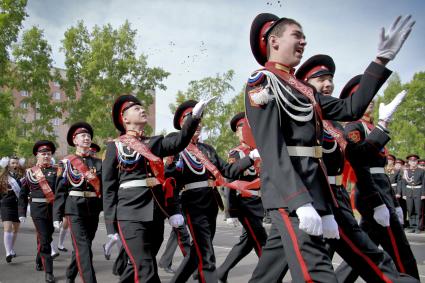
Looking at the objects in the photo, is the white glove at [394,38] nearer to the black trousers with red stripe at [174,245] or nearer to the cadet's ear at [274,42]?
the cadet's ear at [274,42]

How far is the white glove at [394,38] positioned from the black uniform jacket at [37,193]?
23.0ft

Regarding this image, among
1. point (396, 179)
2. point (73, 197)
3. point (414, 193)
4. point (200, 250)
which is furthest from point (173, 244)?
point (396, 179)

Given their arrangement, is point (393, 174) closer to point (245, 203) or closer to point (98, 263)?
point (245, 203)

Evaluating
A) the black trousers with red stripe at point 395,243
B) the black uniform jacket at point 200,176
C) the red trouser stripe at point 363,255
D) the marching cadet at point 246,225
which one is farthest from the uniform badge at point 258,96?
the marching cadet at point 246,225

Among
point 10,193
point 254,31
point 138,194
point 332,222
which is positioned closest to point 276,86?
point 254,31

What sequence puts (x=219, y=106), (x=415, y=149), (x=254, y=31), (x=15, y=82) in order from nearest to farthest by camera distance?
(x=254, y=31) → (x=15, y=82) → (x=219, y=106) → (x=415, y=149)

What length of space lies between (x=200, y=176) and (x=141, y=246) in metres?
1.83

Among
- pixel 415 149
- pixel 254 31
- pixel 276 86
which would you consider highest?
pixel 254 31

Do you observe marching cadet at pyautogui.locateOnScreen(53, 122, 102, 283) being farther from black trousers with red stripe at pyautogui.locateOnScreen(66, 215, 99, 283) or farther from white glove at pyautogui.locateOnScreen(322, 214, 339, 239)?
white glove at pyautogui.locateOnScreen(322, 214, 339, 239)

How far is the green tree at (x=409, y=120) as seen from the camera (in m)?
37.7

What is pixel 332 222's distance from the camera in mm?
3330

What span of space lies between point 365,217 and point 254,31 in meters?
2.43

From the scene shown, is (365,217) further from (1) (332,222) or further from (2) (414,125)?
(2) (414,125)

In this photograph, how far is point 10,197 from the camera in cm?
1066
